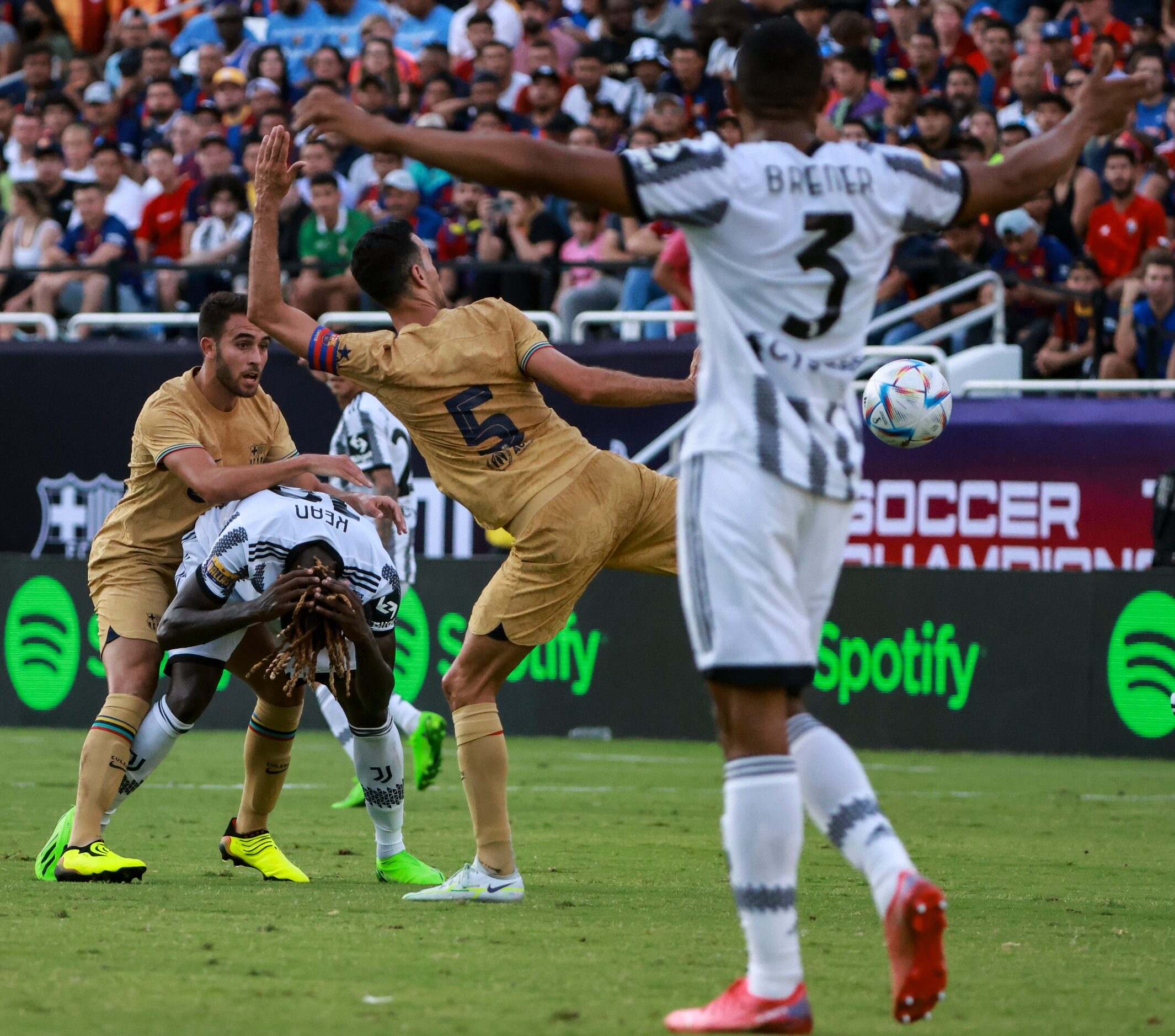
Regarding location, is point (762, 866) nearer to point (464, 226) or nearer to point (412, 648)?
point (412, 648)

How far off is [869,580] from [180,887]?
7767 mm

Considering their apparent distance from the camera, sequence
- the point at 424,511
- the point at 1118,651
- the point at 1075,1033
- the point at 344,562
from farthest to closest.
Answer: the point at 424,511
the point at 1118,651
the point at 344,562
the point at 1075,1033

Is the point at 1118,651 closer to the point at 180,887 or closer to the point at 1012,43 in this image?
the point at 1012,43

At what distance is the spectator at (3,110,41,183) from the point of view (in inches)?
776

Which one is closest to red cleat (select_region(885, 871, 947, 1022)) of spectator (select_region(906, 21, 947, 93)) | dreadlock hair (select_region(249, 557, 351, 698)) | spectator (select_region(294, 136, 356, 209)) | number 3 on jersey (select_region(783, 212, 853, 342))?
number 3 on jersey (select_region(783, 212, 853, 342))

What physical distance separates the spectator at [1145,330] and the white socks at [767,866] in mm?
10675

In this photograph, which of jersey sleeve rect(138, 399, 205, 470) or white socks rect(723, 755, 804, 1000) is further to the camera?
jersey sleeve rect(138, 399, 205, 470)

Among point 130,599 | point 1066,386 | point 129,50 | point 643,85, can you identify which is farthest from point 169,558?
point 129,50

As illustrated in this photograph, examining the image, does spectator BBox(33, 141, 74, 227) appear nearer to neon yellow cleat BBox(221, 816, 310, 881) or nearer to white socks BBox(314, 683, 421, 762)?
white socks BBox(314, 683, 421, 762)

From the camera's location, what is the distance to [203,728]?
591 inches

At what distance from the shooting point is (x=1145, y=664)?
13031mm

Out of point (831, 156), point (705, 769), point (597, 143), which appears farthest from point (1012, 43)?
point (831, 156)

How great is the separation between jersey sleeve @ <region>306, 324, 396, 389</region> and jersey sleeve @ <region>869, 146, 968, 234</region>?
2200 millimetres

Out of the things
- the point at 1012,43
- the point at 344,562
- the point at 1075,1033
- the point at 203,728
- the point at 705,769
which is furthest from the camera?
the point at 1012,43
